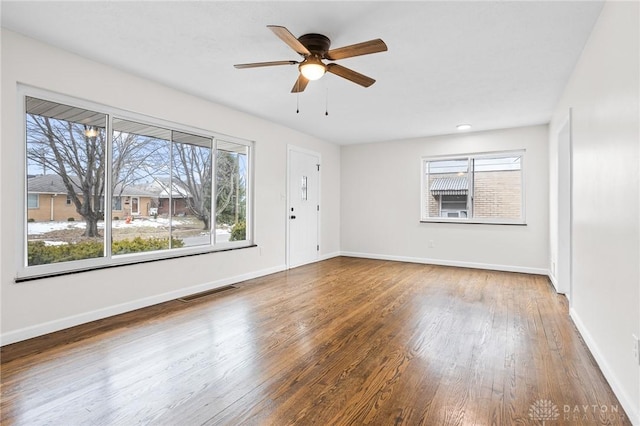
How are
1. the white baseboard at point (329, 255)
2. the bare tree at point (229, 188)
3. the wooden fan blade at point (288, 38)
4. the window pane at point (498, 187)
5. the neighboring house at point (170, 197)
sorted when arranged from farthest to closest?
the white baseboard at point (329, 255)
the window pane at point (498, 187)
the bare tree at point (229, 188)
the neighboring house at point (170, 197)
the wooden fan blade at point (288, 38)

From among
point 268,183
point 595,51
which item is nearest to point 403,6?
point 595,51

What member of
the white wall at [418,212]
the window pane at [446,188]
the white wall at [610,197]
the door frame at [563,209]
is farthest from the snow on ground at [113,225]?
the door frame at [563,209]

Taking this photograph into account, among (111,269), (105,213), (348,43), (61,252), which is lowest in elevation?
(111,269)

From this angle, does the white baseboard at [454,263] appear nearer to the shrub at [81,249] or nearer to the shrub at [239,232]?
the shrub at [239,232]

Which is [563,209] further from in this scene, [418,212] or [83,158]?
[83,158]

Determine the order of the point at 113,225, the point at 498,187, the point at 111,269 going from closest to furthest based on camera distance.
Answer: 1. the point at 111,269
2. the point at 113,225
3. the point at 498,187

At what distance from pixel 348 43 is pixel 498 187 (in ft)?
13.9

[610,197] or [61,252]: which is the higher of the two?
[610,197]

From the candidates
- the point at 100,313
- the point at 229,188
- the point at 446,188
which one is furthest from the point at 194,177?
the point at 446,188

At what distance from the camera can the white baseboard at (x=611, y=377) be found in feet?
5.34

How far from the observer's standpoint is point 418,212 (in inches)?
246

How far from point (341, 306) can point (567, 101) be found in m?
3.29

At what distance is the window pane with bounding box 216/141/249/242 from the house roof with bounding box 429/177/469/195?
3586mm

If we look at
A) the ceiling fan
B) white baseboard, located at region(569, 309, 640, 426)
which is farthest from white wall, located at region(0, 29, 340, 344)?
Answer: white baseboard, located at region(569, 309, 640, 426)
